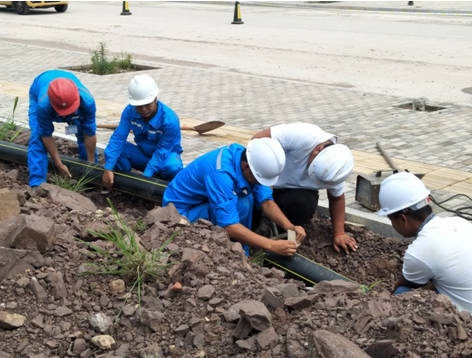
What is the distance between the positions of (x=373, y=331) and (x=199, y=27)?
64.9 ft

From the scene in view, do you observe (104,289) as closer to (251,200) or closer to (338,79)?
(251,200)

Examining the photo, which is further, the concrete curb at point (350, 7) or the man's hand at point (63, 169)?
the concrete curb at point (350, 7)

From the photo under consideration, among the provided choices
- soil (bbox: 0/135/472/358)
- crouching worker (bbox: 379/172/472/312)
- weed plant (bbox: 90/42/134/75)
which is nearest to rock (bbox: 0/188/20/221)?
soil (bbox: 0/135/472/358)

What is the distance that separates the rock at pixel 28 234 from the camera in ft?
12.9

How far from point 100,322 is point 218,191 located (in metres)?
1.56

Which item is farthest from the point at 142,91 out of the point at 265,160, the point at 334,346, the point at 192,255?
the point at 334,346

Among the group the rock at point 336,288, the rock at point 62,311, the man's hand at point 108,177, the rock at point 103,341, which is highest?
the rock at point 336,288

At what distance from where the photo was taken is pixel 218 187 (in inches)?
188

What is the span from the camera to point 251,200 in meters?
5.15

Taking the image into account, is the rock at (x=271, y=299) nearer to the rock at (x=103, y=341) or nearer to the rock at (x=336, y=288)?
the rock at (x=336, y=288)

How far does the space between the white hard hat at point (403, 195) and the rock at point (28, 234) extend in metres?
2.09

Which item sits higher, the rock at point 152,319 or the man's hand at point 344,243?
the rock at point 152,319

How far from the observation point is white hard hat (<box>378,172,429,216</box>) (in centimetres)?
399

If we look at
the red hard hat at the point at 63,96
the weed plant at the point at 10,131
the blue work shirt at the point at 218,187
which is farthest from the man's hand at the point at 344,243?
the weed plant at the point at 10,131
